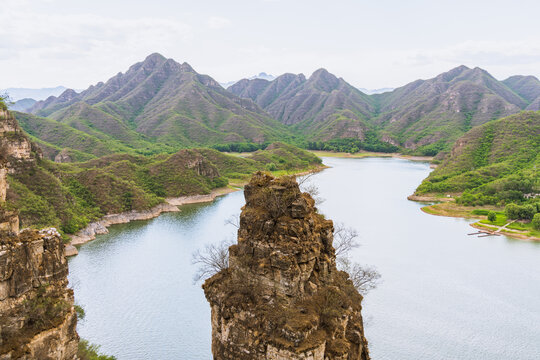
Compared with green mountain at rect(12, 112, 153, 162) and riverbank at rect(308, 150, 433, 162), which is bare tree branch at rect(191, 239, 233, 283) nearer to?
green mountain at rect(12, 112, 153, 162)

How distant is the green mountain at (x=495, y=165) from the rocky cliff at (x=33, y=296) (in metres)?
71.8

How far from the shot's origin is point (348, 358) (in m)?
13.4

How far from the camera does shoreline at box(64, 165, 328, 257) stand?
47.8 meters

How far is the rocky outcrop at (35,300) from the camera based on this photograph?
1245 centimetres

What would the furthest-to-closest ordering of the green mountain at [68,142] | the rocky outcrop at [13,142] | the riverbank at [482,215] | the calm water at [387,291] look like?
Result: the green mountain at [68,142] → the riverbank at [482,215] → the rocky outcrop at [13,142] → the calm water at [387,291]

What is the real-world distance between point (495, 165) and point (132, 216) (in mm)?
76695

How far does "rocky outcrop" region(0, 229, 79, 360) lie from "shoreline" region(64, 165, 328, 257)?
17.1 meters

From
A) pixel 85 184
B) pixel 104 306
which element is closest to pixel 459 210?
pixel 104 306

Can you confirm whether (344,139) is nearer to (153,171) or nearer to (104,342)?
(153,171)

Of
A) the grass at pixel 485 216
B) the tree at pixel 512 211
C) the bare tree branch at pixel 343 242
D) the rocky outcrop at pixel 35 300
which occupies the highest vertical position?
the rocky outcrop at pixel 35 300

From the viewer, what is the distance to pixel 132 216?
61438 mm

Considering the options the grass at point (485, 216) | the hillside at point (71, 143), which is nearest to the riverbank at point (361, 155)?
the hillside at point (71, 143)

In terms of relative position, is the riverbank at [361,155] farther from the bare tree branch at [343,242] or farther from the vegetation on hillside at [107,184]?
the bare tree branch at [343,242]

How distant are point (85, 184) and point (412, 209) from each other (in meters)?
57.7
